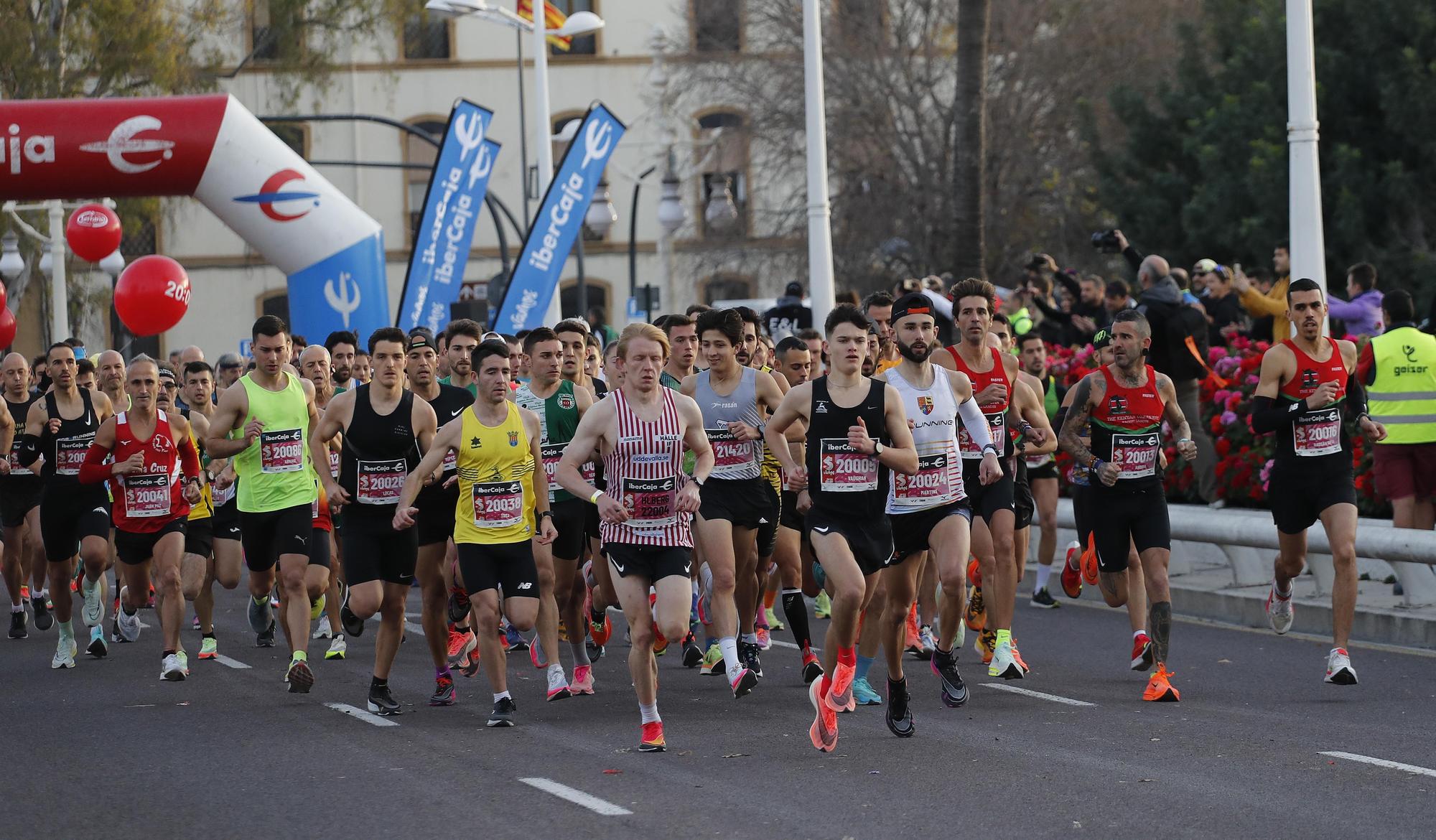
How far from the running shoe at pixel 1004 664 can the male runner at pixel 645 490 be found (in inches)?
97.3

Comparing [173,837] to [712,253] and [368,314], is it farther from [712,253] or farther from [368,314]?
[712,253]

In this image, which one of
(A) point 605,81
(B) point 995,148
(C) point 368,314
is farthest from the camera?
(A) point 605,81

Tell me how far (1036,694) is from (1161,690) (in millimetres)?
681

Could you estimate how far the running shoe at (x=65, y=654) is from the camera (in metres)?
13.1

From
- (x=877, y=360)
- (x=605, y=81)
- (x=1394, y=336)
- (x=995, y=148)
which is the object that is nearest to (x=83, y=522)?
(x=877, y=360)

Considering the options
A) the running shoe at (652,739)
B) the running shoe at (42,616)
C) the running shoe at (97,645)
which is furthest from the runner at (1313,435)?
the running shoe at (42,616)

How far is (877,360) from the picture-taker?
1324 centimetres

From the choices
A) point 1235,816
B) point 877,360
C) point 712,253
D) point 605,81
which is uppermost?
point 605,81

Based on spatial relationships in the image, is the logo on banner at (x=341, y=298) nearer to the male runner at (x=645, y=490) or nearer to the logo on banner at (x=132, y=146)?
the logo on banner at (x=132, y=146)

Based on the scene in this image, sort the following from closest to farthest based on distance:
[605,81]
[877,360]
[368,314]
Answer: [877,360], [368,314], [605,81]

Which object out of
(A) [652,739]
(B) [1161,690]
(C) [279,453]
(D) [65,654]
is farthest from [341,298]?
(A) [652,739]

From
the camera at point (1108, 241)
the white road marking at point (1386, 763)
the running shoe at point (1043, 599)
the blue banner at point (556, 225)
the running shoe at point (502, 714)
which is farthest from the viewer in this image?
the blue banner at point (556, 225)

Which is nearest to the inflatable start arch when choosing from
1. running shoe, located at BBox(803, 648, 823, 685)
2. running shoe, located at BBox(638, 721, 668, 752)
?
running shoe, located at BBox(803, 648, 823, 685)

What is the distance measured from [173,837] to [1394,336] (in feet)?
29.0
